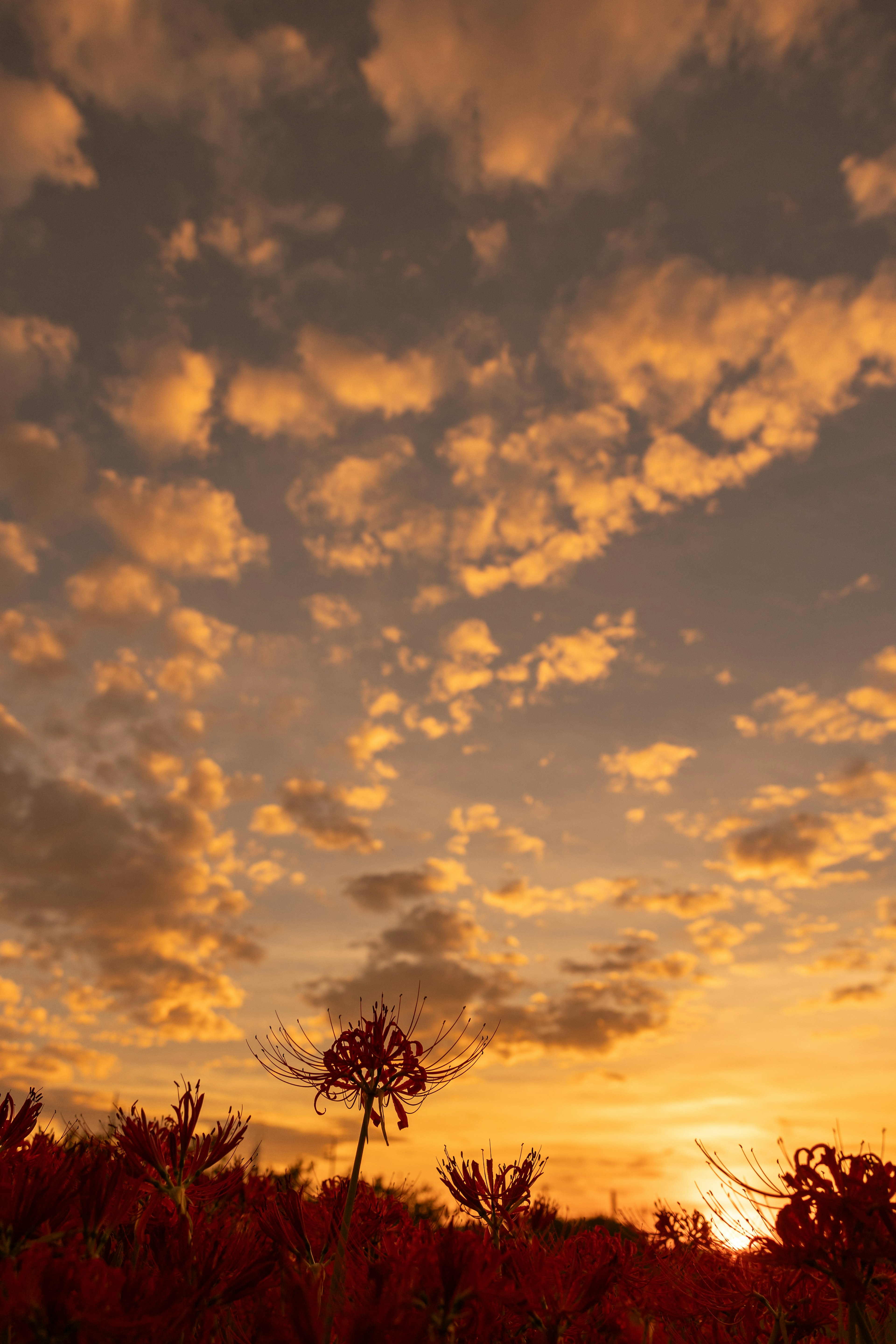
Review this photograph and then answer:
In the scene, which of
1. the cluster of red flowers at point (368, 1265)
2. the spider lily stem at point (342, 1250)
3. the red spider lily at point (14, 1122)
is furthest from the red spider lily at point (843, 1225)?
the red spider lily at point (14, 1122)

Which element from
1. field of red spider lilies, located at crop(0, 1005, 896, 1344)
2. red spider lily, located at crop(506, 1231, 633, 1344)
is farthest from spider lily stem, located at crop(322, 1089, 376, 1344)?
red spider lily, located at crop(506, 1231, 633, 1344)

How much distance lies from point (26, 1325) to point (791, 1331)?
4.40 meters

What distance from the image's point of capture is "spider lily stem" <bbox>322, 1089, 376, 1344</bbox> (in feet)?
11.6

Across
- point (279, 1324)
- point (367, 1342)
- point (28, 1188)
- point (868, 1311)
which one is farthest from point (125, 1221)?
point (868, 1311)

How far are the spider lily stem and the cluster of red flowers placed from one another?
4cm

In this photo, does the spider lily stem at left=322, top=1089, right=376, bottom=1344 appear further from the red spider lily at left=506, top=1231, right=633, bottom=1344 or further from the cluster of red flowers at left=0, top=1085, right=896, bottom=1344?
the red spider lily at left=506, top=1231, right=633, bottom=1344

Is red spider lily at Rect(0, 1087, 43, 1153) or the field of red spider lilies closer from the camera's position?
the field of red spider lilies

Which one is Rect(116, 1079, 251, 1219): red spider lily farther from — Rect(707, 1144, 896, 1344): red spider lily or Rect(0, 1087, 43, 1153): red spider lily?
Rect(707, 1144, 896, 1344): red spider lily

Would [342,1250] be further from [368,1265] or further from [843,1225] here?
[843,1225]

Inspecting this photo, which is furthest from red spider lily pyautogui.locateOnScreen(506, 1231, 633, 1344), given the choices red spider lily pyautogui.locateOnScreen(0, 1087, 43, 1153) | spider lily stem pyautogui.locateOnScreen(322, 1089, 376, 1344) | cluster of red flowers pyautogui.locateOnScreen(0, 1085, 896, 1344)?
red spider lily pyautogui.locateOnScreen(0, 1087, 43, 1153)

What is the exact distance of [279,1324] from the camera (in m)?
3.46

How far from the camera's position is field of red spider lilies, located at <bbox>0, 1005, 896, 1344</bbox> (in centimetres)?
342

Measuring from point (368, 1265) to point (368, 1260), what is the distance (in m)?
0.50

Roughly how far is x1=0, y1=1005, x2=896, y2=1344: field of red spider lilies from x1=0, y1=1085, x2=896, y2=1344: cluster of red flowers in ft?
0.04
